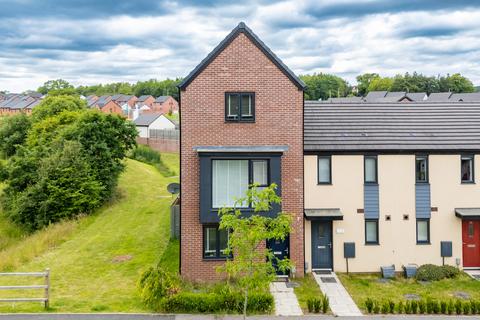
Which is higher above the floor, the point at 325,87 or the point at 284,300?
the point at 325,87

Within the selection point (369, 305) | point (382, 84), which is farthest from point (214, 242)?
point (382, 84)

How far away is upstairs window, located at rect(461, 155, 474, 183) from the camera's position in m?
23.2

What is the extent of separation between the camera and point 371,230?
2312cm

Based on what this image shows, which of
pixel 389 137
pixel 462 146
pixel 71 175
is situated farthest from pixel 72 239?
pixel 462 146

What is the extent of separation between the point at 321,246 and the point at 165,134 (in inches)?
1750

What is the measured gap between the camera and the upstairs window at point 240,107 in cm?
2133

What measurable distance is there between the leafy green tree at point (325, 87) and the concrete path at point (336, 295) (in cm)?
14576

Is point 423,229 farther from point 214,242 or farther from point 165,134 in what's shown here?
point 165,134

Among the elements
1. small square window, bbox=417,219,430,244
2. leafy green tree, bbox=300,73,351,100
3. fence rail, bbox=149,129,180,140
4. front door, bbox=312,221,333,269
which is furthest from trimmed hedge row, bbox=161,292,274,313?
leafy green tree, bbox=300,73,351,100

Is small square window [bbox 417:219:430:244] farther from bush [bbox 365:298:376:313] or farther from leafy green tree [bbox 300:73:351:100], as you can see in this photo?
leafy green tree [bbox 300:73:351:100]

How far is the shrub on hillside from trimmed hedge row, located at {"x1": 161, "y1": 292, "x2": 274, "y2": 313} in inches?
734

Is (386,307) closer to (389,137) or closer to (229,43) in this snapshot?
(389,137)

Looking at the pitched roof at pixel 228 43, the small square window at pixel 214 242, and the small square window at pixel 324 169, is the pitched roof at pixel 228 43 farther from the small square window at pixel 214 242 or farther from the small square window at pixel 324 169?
the small square window at pixel 214 242

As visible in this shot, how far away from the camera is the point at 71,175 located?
34.3m
